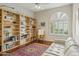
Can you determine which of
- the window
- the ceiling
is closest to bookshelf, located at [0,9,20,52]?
the ceiling

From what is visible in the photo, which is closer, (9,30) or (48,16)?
(9,30)

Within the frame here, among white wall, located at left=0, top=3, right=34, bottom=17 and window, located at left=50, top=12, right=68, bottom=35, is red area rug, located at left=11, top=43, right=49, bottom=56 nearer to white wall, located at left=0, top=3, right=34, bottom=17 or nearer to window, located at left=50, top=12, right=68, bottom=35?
window, located at left=50, top=12, right=68, bottom=35

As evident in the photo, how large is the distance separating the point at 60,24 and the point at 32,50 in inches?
18.1

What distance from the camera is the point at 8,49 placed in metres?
1.06

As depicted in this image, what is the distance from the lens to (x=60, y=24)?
1.15 meters

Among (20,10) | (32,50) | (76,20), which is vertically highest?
(20,10)

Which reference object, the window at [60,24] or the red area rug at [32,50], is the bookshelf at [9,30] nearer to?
the red area rug at [32,50]

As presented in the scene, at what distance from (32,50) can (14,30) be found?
0.32m

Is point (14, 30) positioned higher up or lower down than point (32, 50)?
higher up

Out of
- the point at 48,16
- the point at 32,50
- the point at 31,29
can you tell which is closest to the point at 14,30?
the point at 31,29

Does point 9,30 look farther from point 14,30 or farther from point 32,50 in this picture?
point 32,50

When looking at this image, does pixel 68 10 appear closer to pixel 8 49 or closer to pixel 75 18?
pixel 75 18

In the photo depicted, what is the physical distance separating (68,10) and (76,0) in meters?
0.14

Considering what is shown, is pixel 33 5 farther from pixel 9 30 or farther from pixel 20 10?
pixel 9 30
